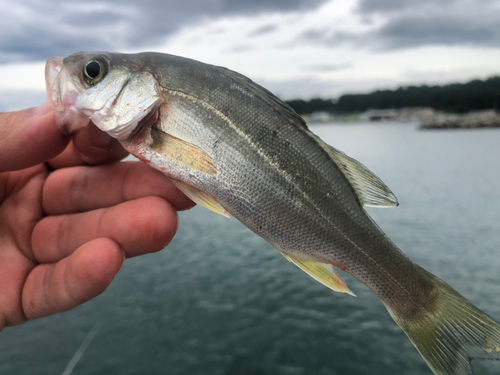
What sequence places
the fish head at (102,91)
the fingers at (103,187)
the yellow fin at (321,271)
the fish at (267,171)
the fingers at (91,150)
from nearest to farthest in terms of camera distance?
1. the fish at (267,171)
2. the yellow fin at (321,271)
3. the fish head at (102,91)
4. the fingers at (103,187)
5. the fingers at (91,150)

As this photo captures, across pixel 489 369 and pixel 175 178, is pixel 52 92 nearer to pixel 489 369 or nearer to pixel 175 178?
pixel 175 178

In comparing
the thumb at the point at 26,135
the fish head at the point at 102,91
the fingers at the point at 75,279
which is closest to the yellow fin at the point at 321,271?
the fingers at the point at 75,279

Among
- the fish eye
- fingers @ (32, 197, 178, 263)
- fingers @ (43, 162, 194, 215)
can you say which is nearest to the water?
fingers @ (32, 197, 178, 263)

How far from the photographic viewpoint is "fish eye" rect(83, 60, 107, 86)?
8.17ft

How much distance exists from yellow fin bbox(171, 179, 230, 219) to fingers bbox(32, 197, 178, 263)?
0.23 metres

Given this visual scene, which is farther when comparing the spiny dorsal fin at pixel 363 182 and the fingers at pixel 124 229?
the fingers at pixel 124 229

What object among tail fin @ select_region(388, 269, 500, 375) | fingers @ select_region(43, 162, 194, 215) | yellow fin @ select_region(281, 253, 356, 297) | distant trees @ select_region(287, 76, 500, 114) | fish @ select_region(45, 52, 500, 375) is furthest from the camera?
distant trees @ select_region(287, 76, 500, 114)

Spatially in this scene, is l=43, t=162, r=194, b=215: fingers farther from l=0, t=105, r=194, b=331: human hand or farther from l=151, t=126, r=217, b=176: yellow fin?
l=151, t=126, r=217, b=176: yellow fin

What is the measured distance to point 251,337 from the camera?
8.09 meters

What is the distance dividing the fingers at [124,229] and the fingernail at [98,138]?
64 centimetres

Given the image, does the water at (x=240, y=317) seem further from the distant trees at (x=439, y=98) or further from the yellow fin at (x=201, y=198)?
the distant trees at (x=439, y=98)

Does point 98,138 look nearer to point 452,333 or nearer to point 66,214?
point 66,214

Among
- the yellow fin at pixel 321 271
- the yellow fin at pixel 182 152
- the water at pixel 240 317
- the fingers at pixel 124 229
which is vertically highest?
the yellow fin at pixel 182 152

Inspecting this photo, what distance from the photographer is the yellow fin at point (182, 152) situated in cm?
232
